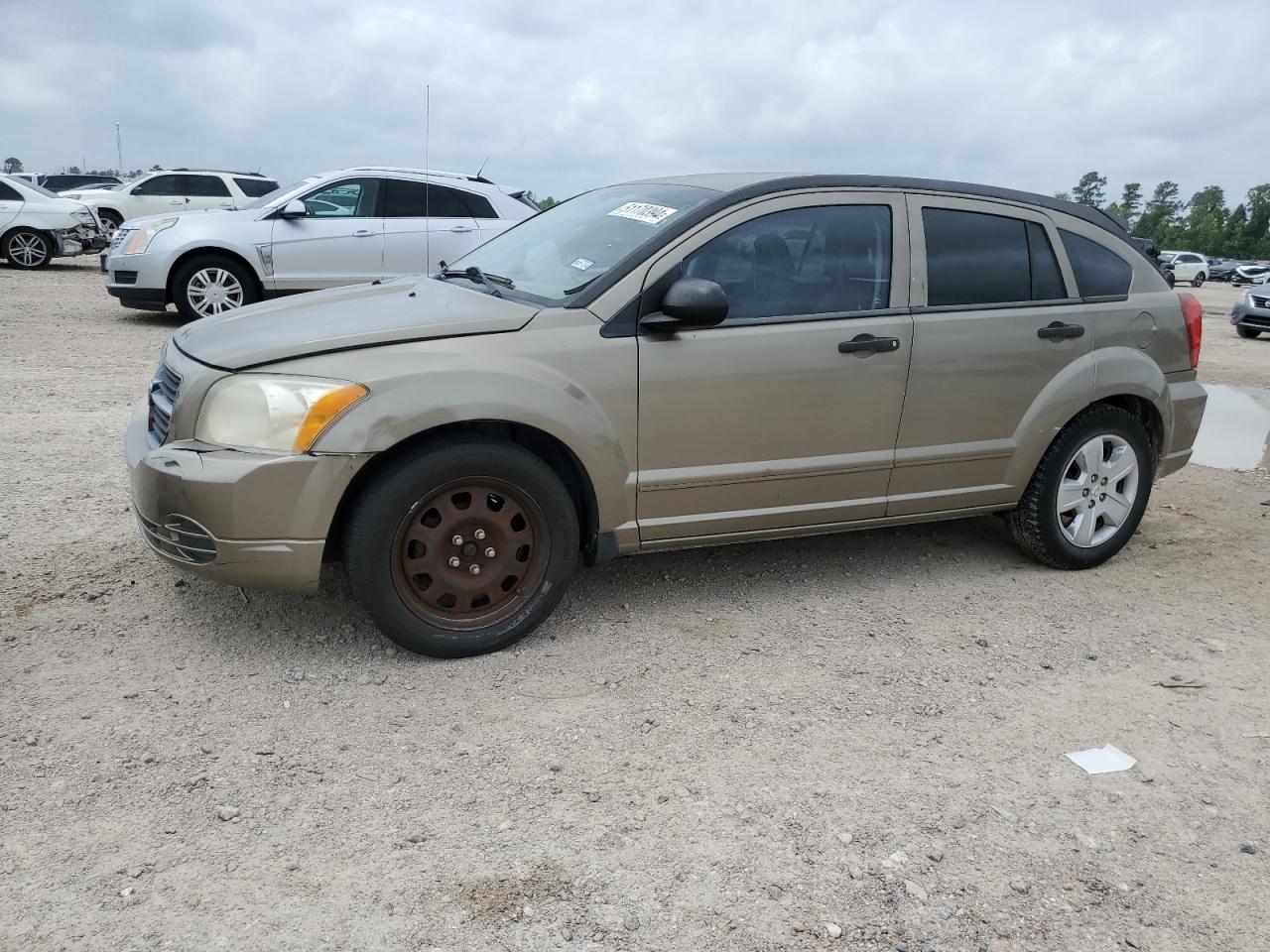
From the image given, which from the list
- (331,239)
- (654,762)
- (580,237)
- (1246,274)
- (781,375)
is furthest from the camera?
(1246,274)

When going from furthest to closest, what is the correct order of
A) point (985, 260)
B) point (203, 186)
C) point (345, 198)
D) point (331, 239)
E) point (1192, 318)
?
point (203, 186), point (345, 198), point (331, 239), point (1192, 318), point (985, 260)

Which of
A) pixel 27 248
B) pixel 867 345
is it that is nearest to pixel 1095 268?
pixel 867 345

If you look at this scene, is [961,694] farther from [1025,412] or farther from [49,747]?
[49,747]

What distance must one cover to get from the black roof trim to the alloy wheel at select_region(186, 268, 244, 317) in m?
7.90

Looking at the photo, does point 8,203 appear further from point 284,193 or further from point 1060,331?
point 1060,331

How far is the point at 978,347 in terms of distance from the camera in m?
4.39

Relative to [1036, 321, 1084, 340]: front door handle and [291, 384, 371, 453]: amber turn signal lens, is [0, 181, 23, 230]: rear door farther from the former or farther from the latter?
[1036, 321, 1084, 340]: front door handle

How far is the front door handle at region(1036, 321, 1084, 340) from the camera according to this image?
4539mm

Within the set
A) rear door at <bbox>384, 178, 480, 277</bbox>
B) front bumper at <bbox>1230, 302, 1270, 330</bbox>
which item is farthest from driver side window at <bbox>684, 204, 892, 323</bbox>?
front bumper at <bbox>1230, 302, 1270, 330</bbox>

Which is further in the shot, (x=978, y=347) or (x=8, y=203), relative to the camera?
(x=8, y=203)

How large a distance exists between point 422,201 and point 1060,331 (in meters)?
8.45

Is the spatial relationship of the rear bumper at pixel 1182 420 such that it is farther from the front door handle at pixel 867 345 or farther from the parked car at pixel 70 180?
the parked car at pixel 70 180

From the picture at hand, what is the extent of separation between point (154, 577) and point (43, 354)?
6190 millimetres

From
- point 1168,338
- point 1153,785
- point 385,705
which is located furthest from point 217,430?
point 1168,338
